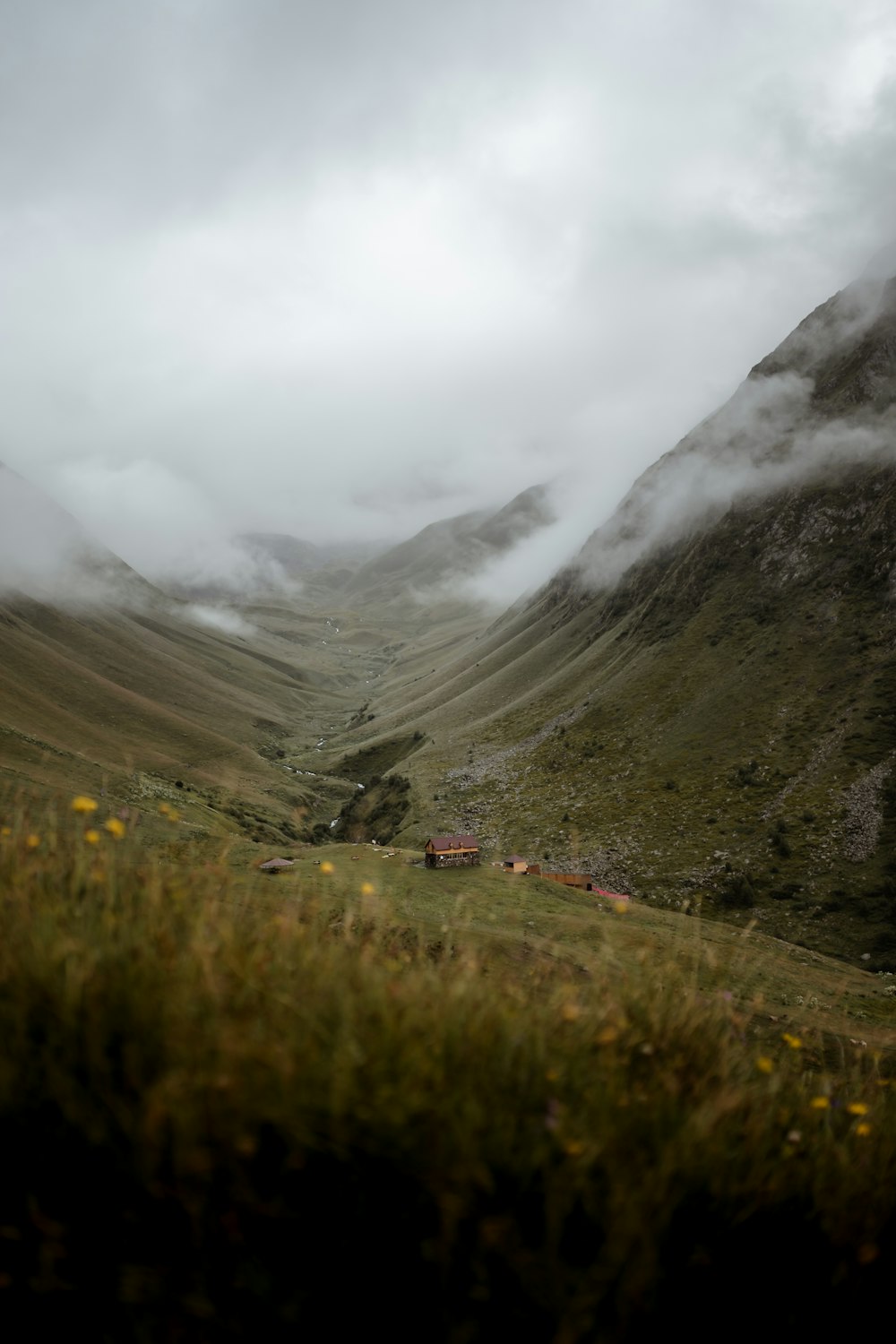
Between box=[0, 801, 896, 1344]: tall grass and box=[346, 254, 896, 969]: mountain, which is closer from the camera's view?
box=[0, 801, 896, 1344]: tall grass

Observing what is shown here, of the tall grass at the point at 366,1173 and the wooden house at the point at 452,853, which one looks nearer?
the tall grass at the point at 366,1173

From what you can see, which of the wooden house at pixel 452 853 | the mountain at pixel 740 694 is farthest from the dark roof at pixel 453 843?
the mountain at pixel 740 694

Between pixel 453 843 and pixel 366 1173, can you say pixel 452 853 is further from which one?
pixel 366 1173

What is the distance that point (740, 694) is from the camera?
8544 cm

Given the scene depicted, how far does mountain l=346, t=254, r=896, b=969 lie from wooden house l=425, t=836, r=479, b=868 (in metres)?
9.08

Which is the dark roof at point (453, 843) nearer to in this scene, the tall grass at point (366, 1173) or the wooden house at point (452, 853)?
the wooden house at point (452, 853)

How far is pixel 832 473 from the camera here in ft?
341

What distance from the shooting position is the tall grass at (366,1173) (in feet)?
8.38

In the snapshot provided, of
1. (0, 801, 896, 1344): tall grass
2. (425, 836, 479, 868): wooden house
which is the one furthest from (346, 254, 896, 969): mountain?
(0, 801, 896, 1344): tall grass

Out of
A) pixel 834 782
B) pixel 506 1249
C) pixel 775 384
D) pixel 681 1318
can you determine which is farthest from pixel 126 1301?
pixel 775 384

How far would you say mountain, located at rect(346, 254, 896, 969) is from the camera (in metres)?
62.7

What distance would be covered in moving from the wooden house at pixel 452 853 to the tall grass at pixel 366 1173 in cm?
4291

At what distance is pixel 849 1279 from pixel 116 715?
120112mm

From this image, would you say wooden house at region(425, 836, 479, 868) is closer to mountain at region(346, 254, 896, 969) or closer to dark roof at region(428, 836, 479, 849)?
A: dark roof at region(428, 836, 479, 849)
